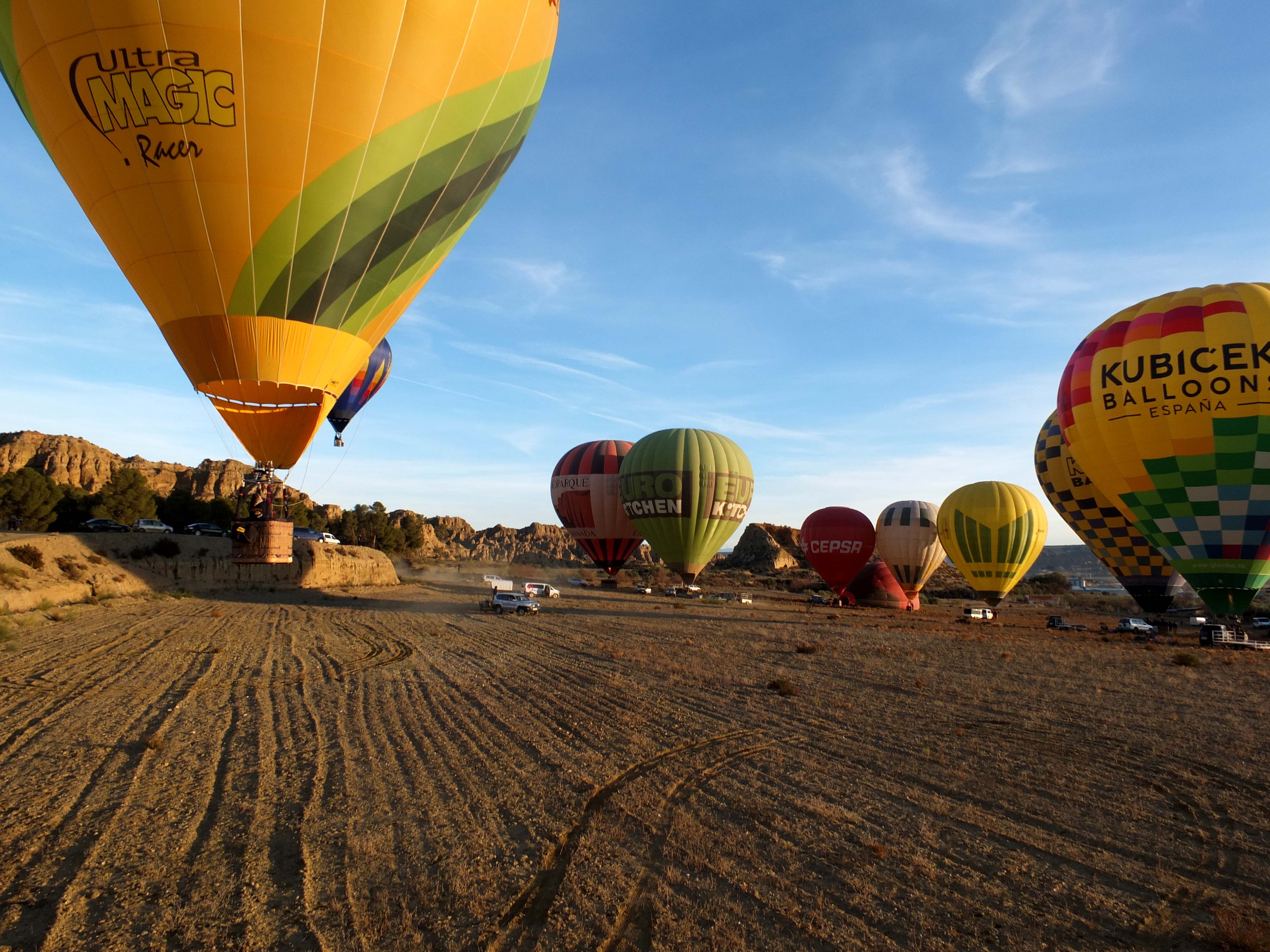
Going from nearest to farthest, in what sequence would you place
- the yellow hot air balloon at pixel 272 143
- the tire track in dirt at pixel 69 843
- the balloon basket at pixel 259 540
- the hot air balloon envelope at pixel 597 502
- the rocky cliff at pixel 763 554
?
the tire track in dirt at pixel 69 843
the yellow hot air balloon at pixel 272 143
the balloon basket at pixel 259 540
the hot air balloon envelope at pixel 597 502
the rocky cliff at pixel 763 554

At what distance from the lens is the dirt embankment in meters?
22.9

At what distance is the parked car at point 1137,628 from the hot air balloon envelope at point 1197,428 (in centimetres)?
742

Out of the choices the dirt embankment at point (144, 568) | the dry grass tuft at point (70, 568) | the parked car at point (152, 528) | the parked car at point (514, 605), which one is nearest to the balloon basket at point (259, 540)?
the dirt embankment at point (144, 568)

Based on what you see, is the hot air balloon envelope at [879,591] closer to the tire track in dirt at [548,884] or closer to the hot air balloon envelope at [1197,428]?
the hot air balloon envelope at [1197,428]

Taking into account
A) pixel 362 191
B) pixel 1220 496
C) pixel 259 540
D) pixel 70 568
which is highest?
pixel 362 191

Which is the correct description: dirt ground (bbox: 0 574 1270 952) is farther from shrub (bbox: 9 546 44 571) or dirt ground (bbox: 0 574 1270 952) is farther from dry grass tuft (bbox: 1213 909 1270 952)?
shrub (bbox: 9 546 44 571)

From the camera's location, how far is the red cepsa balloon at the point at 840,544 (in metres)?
38.6

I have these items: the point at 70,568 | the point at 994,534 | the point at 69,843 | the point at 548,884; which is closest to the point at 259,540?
the point at 69,843

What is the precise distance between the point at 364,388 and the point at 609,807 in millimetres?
25026

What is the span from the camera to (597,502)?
43.5 metres

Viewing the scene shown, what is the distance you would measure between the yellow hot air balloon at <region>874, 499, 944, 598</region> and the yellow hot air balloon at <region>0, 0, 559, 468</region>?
3155 centimetres

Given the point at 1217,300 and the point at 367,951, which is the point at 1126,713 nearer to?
the point at 367,951

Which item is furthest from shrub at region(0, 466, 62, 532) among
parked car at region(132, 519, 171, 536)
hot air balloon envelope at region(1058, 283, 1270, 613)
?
hot air balloon envelope at region(1058, 283, 1270, 613)

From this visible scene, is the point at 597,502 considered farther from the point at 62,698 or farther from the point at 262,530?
the point at 62,698
